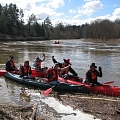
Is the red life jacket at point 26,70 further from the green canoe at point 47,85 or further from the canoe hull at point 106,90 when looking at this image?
the canoe hull at point 106,90

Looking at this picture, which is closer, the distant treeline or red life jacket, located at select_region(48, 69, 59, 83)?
red life jacket, located at select_region(48, 69, 59, 83)

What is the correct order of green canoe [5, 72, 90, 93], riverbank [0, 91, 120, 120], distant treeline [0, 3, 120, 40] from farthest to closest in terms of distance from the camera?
distant treeline [0, 3, 120, 40] < green canoe [5, 72, 90, 93] < riverbank [0, 91, 120, 120]

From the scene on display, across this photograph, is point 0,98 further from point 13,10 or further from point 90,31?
point 90,31

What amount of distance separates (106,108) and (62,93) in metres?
2.93

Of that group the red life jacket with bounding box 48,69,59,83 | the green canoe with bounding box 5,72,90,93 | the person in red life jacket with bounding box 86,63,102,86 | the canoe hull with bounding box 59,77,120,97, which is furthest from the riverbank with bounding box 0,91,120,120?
the red life jacket with bounding box 48,69,59,83

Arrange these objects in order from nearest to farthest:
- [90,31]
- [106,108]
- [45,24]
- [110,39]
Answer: [106,108], [110,39], [90,31], [45,24]

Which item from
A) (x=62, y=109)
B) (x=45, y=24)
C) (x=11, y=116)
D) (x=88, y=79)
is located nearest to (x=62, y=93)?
(x=88, y=79)

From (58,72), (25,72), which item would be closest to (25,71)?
(25,72)

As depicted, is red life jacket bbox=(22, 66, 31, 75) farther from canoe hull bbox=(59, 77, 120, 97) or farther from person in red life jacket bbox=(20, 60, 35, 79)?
canoe hull bbox=(59, 77, 120, 97)

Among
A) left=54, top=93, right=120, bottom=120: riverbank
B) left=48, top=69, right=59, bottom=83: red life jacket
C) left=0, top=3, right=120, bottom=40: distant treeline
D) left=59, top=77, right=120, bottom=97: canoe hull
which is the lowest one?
left=54, top=93, right=120, bottom=120: riverbank

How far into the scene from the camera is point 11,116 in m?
6.23

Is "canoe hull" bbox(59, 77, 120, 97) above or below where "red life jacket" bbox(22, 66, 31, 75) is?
below

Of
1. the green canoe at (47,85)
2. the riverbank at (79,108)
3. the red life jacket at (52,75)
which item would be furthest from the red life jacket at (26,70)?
the riverbank at (79,108)

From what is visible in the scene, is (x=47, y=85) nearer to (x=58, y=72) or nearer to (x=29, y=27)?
(x=58, y=72)
